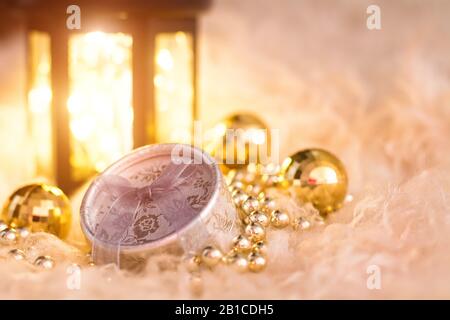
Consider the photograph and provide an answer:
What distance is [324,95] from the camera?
167 centimetres

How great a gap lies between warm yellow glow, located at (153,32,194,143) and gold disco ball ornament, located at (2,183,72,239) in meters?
0.33

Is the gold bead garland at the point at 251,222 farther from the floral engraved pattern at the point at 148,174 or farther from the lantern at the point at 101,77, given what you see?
the lantern at the point at 101,77

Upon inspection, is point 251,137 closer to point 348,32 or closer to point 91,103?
point 91,103

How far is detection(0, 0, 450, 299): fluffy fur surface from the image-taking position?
2.76ft

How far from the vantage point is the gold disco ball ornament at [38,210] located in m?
1.05

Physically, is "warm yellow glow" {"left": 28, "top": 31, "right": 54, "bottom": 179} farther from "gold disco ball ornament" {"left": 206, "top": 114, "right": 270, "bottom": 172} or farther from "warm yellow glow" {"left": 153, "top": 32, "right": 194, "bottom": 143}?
"gold disco ball ornament" {"left": 206, "top": 114, "right": 270, "bottom": 172}

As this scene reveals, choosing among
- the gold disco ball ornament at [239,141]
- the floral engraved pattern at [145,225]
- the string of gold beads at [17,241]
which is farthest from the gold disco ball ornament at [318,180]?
the string of gold beads at [17,241]

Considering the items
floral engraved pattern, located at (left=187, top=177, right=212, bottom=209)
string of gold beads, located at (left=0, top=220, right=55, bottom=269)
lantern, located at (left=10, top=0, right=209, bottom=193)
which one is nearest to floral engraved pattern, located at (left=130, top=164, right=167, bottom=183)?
floral engraved pattern, located at (left=187, top=177, right=212, bottom=209)

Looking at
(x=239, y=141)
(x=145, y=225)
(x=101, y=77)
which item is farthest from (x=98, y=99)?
(x=145, y=225)

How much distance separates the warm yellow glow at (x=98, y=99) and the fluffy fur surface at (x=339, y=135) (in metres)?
0.13

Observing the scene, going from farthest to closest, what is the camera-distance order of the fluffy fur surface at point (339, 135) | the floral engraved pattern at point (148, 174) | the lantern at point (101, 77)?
the lantern at point (101, 77) < the floral engraved pattern at point (148, 174) < the fluffy fur surface at point (339, 135)

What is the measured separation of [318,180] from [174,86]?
16.1 inches

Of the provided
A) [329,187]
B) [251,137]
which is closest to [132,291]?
[329,187]

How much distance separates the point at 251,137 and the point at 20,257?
0.52 meters
